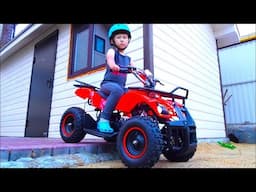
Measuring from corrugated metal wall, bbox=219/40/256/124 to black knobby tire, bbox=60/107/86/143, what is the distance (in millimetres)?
5944

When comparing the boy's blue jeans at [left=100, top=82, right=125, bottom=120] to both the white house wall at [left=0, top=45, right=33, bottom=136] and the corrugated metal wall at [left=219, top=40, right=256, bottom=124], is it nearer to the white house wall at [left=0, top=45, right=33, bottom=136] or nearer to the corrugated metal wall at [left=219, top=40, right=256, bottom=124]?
the white house wall at [left=0, top=45, right=33, bottom=136]

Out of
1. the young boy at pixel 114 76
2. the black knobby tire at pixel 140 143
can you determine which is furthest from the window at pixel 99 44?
the black knobby tire at pixel 140 143

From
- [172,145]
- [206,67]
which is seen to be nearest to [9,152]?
[172,145]

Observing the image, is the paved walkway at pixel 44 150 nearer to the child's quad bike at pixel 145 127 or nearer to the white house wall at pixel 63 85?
the child's quad bike at pixel 145 127

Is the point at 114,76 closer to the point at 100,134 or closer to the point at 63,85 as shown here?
the point at 100,134

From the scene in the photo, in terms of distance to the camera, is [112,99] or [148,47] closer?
[112,99]

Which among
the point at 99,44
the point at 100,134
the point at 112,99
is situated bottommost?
the point at 100,134

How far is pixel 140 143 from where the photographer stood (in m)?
1.59

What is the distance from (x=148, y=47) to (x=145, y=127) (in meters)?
1.66

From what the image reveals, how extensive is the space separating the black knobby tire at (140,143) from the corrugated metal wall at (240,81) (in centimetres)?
608

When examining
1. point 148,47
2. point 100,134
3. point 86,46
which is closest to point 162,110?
point 100,134

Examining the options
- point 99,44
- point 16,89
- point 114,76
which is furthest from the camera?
point 16,89

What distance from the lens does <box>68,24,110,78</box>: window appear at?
4023 millimetres

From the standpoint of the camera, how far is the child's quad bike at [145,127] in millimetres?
1519
